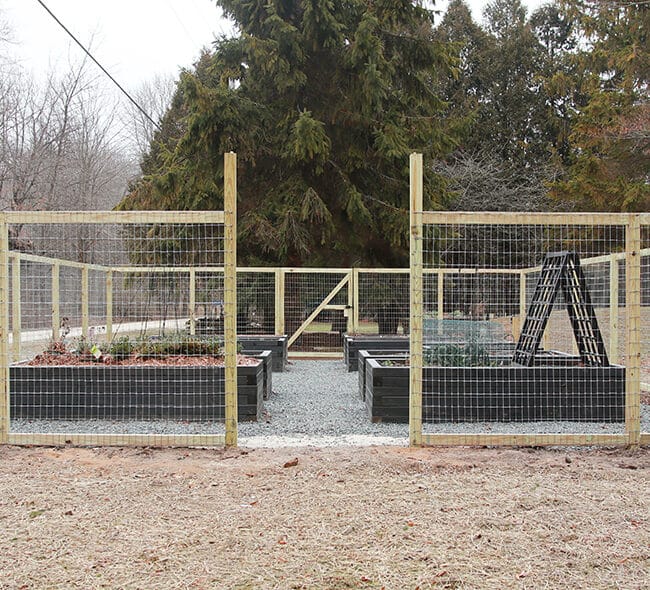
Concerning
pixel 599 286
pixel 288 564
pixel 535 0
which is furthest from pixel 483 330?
pixel 535 0

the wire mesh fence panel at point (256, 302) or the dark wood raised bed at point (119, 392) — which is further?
the wire mesh fence panel at point (256, 302)

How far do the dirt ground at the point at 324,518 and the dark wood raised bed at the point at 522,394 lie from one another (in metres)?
1.24

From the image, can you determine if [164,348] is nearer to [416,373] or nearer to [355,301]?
[416,373]

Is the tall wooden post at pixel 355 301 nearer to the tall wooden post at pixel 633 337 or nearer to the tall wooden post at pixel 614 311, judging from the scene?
the tall wooden post at pixel 614 311

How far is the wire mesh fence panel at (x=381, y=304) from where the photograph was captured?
1288 cm

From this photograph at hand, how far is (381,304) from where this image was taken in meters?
13.2

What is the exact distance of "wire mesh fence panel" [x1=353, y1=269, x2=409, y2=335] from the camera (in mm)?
12875

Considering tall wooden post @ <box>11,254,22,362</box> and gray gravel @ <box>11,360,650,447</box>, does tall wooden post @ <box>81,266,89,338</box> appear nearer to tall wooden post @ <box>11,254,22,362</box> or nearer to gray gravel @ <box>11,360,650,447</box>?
tall wooden post @ <box>11,254,22,362</box>

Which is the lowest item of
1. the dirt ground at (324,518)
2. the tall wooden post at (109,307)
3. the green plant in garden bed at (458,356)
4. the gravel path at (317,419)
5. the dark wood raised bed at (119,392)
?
the gravel path at (317,419)

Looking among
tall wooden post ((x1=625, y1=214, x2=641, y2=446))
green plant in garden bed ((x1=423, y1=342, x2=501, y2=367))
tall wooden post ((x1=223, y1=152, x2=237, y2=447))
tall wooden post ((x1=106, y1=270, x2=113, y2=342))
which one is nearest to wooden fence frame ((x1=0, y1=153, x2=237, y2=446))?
tall wooden post ((x1=223, y1=152, x2=237, y2=447))

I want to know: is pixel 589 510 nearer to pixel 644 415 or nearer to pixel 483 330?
pixel 644 415

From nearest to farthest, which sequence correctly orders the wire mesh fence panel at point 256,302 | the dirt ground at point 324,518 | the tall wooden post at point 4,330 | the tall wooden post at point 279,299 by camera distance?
the dirt ground at point 324,518 → the tall wooden post at point 4,330 → the tall wooden post at point 279,299 → the wire mesh fence panel at point 256,302

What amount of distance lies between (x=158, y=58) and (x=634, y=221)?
76.6 feet

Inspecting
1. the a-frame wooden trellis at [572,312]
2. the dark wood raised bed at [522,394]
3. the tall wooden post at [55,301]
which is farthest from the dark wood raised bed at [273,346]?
the dark wood raised bed at [522,394]
